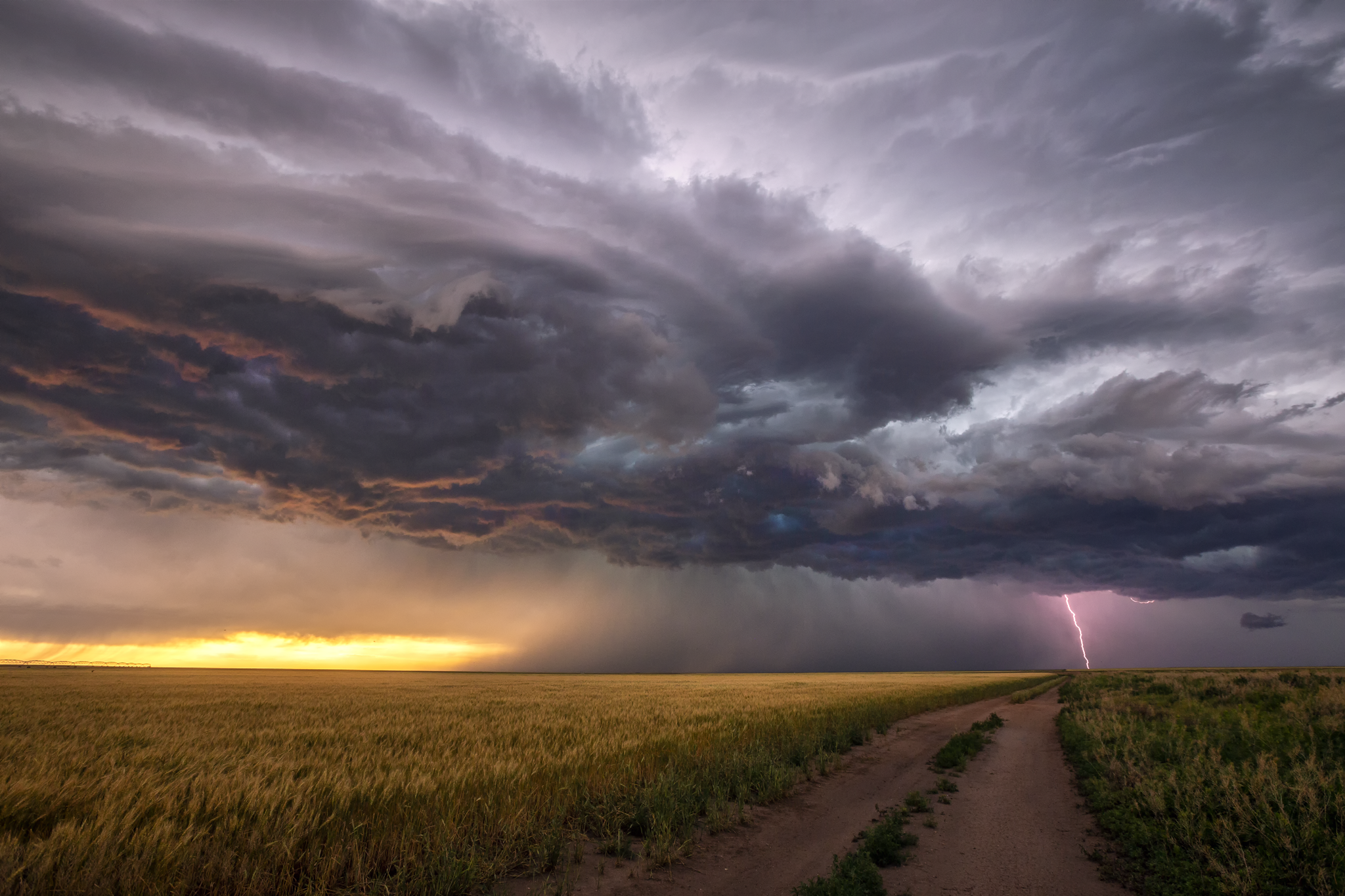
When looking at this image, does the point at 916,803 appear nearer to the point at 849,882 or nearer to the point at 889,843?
the point at 889,843

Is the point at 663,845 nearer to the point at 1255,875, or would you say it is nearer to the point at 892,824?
the point at 892,824

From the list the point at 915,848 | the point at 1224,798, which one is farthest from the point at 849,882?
the point at 1224,798

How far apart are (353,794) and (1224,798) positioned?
1567 cm

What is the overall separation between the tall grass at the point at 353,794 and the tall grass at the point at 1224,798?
6796 mm

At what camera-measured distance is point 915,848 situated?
998cm

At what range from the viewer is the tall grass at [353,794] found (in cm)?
671

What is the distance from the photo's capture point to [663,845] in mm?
8992

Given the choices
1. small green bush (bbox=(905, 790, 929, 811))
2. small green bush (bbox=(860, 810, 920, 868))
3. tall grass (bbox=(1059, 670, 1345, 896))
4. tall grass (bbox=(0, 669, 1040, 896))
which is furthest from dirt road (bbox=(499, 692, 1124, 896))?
tall grass (bbox=(1059, 670, 1345, 896))

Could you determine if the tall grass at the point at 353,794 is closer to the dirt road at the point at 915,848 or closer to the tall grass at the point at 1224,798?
the dirt road at the point at 915,848

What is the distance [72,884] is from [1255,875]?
14.5 m

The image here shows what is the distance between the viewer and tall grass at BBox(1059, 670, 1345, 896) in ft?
27.3

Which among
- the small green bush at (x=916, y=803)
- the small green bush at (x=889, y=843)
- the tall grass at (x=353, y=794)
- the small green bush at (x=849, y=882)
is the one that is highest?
the tall grass at (x=353, y=794)

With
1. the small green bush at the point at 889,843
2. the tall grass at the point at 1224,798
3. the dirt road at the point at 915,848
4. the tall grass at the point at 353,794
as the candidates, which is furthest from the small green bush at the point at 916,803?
the tall grass at the point at 1224,798

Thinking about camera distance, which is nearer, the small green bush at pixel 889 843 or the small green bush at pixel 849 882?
the small green bush at pixel 849 882
